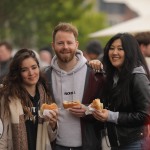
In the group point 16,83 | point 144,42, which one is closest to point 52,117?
point 16,83

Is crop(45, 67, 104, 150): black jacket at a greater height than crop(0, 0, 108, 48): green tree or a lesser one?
lesser

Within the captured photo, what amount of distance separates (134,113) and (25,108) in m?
1.13

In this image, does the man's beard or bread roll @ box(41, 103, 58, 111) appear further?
the man's beard

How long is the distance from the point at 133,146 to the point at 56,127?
→ 82 cm

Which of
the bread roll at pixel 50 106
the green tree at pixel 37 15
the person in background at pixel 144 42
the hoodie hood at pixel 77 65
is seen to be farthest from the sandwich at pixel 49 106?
the green tree at pixel 37 15

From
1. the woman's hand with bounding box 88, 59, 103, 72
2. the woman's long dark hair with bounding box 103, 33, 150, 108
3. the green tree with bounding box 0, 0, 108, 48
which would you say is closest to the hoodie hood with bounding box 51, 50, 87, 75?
the woman's hand with bounding box 88, 59, 103, 72

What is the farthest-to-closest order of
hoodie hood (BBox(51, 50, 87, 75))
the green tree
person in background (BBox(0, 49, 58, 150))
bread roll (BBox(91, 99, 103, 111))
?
the green tree, hoodie hood (BBox(51, 50, 87, 75)), person in background (BBox(0, 49, 58, 150)), bread roll (BBox(91, 99, 103, 111))

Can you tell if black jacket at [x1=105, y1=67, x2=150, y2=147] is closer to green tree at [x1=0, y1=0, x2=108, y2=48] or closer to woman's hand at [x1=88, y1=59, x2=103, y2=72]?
woman's hand at [x1=88, y1=59, x2=103, y2=72]

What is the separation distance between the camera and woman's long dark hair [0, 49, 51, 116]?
592cm

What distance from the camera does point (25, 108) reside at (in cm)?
589

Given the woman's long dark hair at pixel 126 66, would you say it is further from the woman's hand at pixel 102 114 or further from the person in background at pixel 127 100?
the woman's hand at pixel 102 114

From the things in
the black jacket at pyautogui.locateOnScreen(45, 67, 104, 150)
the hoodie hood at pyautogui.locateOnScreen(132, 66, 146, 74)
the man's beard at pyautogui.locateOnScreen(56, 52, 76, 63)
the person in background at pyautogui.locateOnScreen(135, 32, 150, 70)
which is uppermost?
the person in background at pyautogui.locateOnScreen(135, 32, 150, 70)

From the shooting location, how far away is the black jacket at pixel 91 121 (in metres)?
5.94

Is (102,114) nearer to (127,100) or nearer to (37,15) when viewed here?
(127,100)
